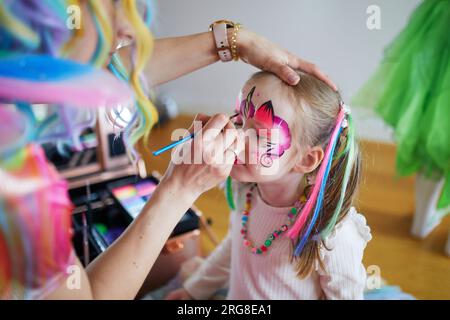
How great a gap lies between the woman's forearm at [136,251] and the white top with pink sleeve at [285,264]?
32 centimetres

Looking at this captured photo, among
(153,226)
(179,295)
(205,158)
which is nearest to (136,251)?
(153,226)

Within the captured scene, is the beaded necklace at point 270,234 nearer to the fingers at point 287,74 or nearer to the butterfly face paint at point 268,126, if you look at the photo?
the butterfly face paint at point 268,126

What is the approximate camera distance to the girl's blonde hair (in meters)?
0.69

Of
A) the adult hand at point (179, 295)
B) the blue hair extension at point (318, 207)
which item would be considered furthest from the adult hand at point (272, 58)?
the adult hand at point (179, 295)

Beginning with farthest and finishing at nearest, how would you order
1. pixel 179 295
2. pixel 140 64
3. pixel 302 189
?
pixel 179 295 < pixel 302 189 < pixel 140 64

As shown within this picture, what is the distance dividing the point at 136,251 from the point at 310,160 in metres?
0.38

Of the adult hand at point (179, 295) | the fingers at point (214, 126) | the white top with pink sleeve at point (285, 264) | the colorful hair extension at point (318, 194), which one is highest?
the fingers at point (214, 126)

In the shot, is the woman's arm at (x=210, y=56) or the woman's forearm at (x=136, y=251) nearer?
the woman's forearm at (x=136, y=251)

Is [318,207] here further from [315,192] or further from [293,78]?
[293,78]

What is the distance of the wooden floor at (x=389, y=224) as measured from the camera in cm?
75

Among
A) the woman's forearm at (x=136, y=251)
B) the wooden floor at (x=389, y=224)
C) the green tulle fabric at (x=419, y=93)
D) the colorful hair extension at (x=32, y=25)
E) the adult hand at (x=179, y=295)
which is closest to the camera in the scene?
the colorful hair extension at (x=32, y=25)

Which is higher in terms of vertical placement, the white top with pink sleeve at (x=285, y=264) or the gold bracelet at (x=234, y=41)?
the gold bracelet at (x=234, y=41)

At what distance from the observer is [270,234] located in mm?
816

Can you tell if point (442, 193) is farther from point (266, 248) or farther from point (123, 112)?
point (123, 112)
